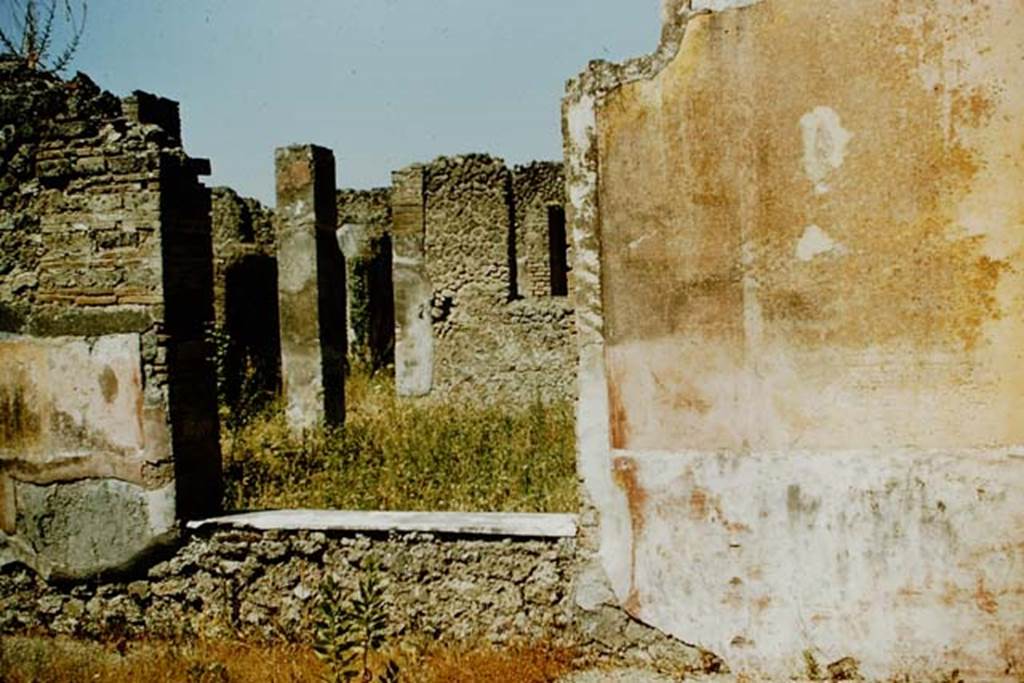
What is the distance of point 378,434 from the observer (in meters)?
8.91

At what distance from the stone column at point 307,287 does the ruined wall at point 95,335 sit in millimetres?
4816

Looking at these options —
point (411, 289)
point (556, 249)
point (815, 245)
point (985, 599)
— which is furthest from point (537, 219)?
point (985, 599)

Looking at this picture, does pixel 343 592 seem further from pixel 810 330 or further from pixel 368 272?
pixel 368 272

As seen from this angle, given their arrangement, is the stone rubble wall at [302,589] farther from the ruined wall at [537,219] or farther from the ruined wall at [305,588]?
the ruined wall at [537,219]

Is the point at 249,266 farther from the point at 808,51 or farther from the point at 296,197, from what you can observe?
the point at 808,51

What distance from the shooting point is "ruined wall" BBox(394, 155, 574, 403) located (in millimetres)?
12422

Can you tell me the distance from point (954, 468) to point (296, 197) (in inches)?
306

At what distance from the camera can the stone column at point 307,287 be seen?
994 cm

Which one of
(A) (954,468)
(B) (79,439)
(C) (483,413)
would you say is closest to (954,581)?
(A) (954,468)

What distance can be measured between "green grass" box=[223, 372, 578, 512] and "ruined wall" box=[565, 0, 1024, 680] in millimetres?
1985

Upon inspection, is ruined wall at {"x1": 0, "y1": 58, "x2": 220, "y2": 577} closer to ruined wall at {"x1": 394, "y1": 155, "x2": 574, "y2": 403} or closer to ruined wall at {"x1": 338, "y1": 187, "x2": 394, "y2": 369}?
ruined wall at {"x1": 394, "y1": 155, "x2": 574, "y2": 403}

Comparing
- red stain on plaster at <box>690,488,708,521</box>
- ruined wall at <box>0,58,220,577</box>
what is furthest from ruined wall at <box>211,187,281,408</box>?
red stain on plaster at <box>690,488,708,521</box>

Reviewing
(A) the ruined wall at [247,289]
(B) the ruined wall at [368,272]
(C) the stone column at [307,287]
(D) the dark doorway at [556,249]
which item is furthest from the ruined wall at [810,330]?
(B) the ruined wall at [368,272]

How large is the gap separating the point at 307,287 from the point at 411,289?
3077 mm
